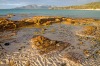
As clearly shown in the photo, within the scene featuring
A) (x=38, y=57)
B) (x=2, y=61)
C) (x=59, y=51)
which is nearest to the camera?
(x=2, y=61)

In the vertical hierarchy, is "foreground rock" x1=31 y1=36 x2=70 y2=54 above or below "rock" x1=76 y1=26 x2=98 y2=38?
above

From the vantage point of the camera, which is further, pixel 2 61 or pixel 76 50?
pixel 76 50

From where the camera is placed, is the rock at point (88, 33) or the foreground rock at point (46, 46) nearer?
the foreground rock at point (46, 46)

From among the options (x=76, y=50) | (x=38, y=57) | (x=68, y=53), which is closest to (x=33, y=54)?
(x=38, y=57)

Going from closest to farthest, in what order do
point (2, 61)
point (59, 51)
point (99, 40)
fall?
point (2, 61) < point (59, 51) < point (99, 40)

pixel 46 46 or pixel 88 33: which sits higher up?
pixel 46 46

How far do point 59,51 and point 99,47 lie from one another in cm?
479

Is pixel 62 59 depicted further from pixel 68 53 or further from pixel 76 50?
pixel 76 50

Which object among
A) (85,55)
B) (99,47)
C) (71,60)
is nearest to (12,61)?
(71,60)

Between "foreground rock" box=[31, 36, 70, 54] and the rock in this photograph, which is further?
the rock

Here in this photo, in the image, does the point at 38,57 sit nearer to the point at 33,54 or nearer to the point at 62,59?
the point at 33,54

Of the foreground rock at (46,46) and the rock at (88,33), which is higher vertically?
the foreground rock at (46,46)

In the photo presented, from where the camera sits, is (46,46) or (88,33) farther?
(88,33)

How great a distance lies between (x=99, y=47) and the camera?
20.7 meters
